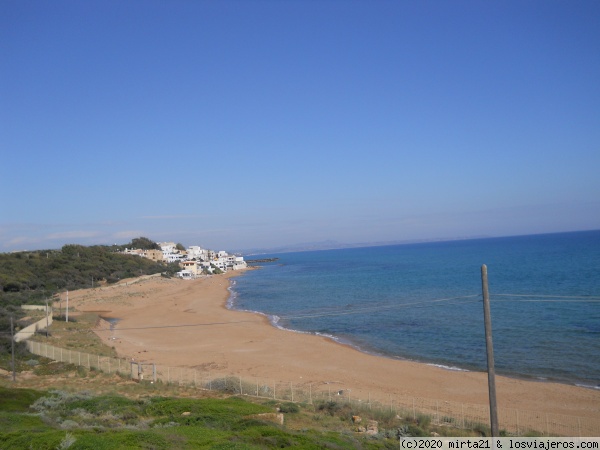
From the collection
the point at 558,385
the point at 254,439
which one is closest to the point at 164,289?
the point at 558,385

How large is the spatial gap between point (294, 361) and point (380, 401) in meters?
9.66

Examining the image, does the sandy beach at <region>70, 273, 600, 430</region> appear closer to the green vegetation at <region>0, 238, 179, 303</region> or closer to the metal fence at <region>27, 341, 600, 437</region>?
the metal fence at <region>27, 341, 600, 437</region>

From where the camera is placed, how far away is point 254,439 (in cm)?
1104

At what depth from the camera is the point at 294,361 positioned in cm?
2919

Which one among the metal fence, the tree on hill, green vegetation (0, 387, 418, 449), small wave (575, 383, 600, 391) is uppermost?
the tree on hill

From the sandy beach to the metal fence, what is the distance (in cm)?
91

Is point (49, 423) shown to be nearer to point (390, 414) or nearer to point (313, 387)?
point (390, 414)

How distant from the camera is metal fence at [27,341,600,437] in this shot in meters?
16.5

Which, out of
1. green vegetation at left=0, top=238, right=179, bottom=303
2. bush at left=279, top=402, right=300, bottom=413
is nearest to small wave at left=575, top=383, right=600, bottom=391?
bush at left=279, top=402, right=300, bottom=413

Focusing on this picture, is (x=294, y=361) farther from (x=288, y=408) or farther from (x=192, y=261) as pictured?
(x=192, y=261)

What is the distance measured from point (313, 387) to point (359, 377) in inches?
117

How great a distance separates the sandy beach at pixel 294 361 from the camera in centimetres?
2123

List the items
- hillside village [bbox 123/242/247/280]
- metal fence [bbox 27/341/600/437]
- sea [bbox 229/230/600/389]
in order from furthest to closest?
hillside village [bbox 123/242/247/280] < sea [bbox 229/230/600/389] < metal fence [bbox 27/341/600/437]

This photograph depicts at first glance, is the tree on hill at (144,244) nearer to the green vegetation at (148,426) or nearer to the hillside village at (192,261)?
the hillside village at (192,261)
